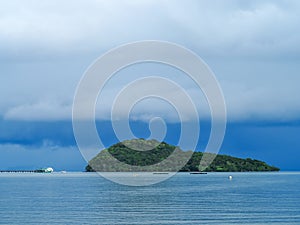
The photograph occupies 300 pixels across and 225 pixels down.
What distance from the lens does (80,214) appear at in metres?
102

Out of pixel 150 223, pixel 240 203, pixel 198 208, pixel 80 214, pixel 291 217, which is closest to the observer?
pixel 150 223

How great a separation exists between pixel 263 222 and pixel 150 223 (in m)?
17.7

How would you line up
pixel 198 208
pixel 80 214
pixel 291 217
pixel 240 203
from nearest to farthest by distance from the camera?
pixel 291 217 → pixel 80 214 → pixel 198 208 → pixel 240 203

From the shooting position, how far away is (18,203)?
424 ft

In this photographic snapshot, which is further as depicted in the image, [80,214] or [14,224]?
[80,214]

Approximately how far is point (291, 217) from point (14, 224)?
4491cm

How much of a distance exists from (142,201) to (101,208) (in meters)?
20.0

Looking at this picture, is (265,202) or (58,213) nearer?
(58,213)

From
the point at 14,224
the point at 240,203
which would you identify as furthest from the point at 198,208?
the point at 14,224

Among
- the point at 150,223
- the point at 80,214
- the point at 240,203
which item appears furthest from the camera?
the point at 240,203

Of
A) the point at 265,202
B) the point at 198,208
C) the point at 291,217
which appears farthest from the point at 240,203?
the point at 291,217

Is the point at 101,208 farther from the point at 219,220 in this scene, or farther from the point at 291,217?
the point at 291,217

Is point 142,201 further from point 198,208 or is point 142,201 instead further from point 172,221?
point 172,221

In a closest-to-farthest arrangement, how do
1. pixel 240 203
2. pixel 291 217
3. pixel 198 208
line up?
pixel 291 217 < pixel 198 208 < pixel 240 203
